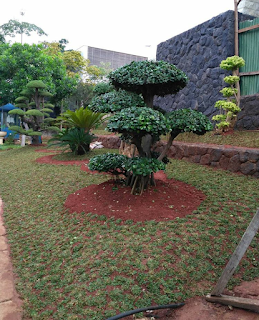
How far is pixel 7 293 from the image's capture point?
2465 millimetres

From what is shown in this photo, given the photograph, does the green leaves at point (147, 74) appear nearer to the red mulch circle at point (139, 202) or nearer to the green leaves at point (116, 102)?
the green leaves at point (116, 102)

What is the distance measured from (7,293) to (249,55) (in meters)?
7.52

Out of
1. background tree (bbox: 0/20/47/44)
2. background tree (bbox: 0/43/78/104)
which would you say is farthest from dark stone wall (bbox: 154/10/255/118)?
background tree (bbox: 0/20/47/44)

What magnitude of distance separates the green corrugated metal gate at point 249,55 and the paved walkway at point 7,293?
6.73 meters

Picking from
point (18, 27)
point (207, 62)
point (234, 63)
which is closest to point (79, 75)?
point (18, 27)

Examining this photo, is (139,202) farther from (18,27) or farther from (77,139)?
(18,27)

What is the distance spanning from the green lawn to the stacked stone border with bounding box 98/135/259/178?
728 millimetres

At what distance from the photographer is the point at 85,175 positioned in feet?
19.2

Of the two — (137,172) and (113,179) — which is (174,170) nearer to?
(113,179)

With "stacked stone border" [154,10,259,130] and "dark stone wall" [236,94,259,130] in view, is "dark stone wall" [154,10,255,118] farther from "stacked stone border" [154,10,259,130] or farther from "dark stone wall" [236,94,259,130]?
"dark stone wall" [236,94,259,130]

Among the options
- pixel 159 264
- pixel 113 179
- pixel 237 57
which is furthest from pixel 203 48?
pixel 159 264

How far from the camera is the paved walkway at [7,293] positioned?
2209mm

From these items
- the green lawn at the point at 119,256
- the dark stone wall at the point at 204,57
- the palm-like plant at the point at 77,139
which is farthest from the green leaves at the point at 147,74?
the dark stone wall at the point at 204,57

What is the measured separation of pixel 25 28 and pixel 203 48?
15.8 meters
